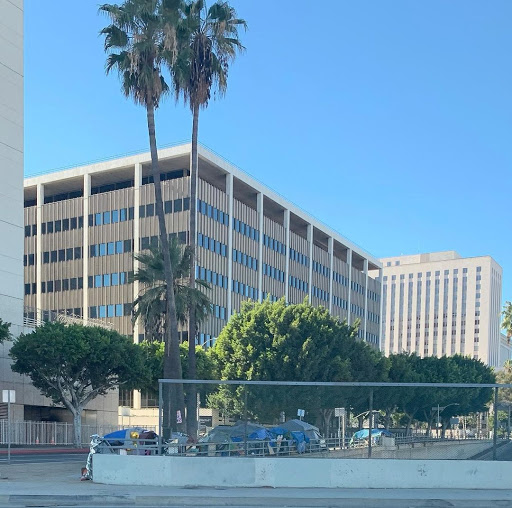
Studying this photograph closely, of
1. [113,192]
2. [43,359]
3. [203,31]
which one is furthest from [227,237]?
[203,31]

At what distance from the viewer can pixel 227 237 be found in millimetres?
74938

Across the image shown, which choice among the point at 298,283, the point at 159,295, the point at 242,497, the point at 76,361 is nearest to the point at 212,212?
the point at 298,283

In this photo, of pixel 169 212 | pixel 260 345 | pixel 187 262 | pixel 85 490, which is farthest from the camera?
pixel 169 212

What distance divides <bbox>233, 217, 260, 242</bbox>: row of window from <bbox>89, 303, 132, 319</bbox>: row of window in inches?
552

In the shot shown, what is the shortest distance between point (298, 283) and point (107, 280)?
81.2 feet

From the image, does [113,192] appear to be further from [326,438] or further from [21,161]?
[326,438]

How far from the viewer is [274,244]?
83.5m

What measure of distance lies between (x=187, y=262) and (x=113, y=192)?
4104 centimetres

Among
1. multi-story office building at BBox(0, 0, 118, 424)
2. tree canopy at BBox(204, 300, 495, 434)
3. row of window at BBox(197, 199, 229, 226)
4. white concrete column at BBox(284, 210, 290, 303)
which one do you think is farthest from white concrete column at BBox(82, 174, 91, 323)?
tree canopy at BBox(204, 300, 495, 434)

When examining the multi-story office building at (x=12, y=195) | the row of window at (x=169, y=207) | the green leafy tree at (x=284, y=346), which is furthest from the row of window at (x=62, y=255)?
the green leafy tree at (x=284, y=346)

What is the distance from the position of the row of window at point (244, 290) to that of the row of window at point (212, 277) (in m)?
1.79

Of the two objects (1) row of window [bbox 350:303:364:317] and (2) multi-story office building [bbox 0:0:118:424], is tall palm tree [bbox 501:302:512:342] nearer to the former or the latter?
(1) row of window [bbox 350:303:364:317]

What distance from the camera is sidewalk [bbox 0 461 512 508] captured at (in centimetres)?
1518

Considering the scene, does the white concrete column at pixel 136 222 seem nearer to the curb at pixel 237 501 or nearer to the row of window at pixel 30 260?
the row of window at pixel 30 260
